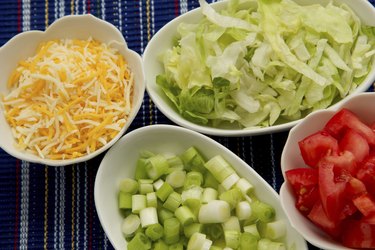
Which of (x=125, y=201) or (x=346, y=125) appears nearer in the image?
(x=346, y=125)

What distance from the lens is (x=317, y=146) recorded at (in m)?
1.53

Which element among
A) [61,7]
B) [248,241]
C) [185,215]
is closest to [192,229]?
[185,215]

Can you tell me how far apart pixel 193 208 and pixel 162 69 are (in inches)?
15.9

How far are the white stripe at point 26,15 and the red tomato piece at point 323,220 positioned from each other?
1.01 metres

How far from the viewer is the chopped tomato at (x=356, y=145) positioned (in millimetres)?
1498

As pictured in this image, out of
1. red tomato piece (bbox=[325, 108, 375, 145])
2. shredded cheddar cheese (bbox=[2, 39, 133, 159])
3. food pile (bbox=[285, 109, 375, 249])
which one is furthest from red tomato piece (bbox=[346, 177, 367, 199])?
shredded cheddar cheese (bbox=[2, 39, 133, 159])

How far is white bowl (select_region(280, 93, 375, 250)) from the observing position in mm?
1552

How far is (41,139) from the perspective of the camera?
1.72m

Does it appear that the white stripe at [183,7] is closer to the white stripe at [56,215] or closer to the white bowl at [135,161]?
the white bowl at [135,161]

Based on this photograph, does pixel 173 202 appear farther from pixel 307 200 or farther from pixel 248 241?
pixel 307 200

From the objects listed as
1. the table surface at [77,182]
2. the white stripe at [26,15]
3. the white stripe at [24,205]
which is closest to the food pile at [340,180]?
the table surface at [77,182]

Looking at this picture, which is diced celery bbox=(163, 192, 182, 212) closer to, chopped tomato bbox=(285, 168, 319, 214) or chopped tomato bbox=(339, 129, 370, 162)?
chopped tomato bbox=(285, 168, 319, 214)

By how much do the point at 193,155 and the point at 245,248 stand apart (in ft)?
0.91

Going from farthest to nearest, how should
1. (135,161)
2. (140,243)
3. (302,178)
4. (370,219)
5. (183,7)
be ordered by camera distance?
(183,7), (135,161), (140,243), (302,178), (370,219)
